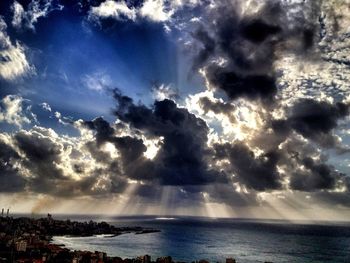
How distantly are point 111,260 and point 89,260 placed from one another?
6812 millimetres

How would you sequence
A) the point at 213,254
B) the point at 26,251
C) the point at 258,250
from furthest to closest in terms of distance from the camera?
the point at 258,250, the point at 213,254, the point at 26,251

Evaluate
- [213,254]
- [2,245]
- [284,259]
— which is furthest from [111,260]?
[284,259]

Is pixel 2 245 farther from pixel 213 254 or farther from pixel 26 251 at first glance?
pixel 213 254

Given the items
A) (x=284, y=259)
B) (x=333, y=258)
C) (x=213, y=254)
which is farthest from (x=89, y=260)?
(x=333, y=258)

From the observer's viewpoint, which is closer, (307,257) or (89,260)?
(89,260)

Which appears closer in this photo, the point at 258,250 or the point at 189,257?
the point at 189,257

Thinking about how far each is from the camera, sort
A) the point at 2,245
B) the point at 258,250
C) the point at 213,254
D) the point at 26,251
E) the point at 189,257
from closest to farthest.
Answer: the point at 26,251 < the point at 2,245 < the point at 189,257 < the point at 213,254 < the point at 258,250

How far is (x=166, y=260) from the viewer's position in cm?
10100

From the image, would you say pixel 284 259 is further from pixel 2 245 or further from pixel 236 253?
pixel 2 245

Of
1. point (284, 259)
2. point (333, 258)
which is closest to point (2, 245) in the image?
point (284, 259)

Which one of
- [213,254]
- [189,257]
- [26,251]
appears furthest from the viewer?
[213,254]

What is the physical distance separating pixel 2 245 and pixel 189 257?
73.1m

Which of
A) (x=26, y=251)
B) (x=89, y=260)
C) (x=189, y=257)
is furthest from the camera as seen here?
(x=189, y=257)

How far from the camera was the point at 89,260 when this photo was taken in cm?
9531
